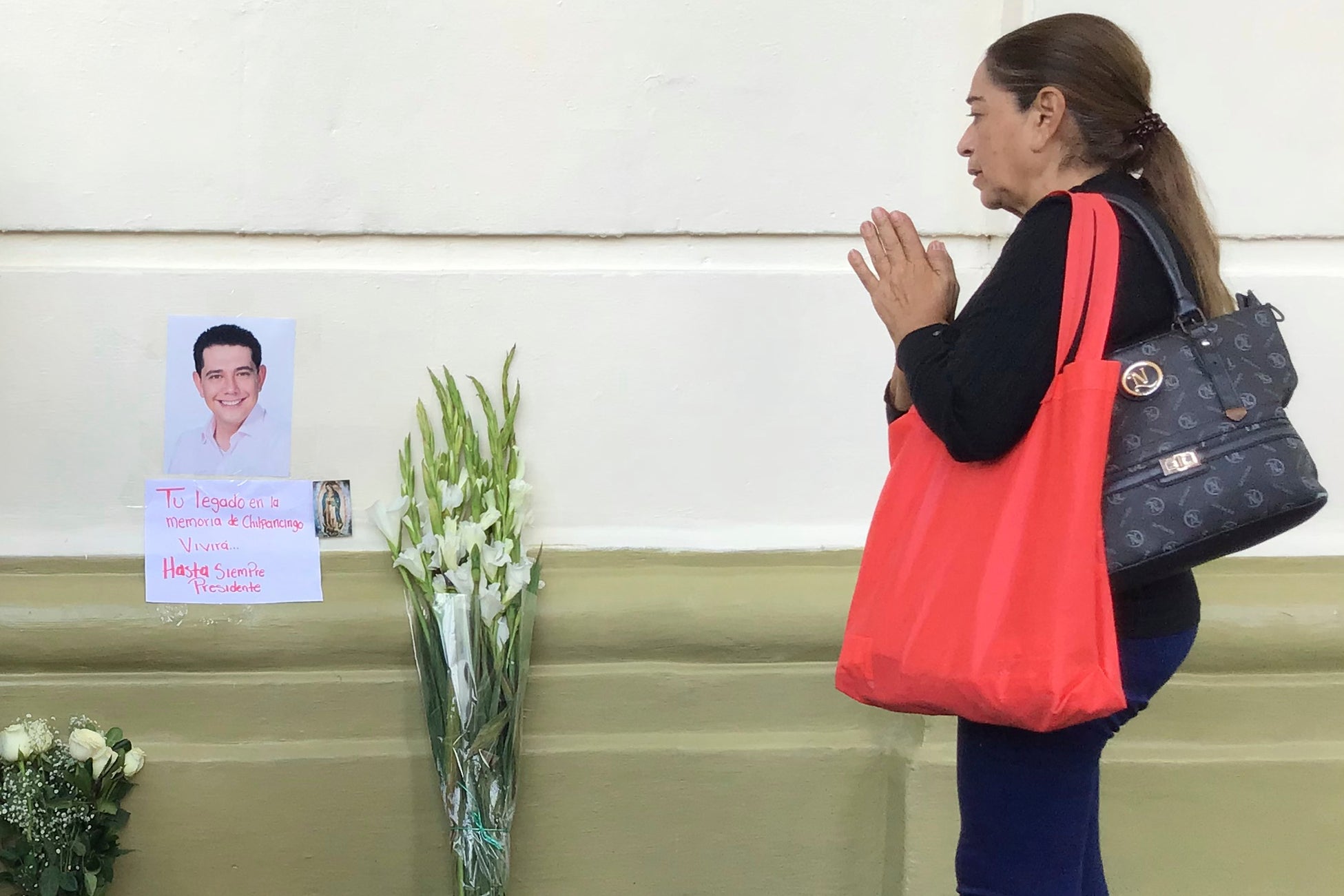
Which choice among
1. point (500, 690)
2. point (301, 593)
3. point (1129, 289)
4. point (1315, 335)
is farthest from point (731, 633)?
point (1315, 335)

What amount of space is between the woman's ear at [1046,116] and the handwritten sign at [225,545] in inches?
61.2

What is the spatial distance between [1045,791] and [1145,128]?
87 centimetres

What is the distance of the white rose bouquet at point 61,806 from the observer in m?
2.00

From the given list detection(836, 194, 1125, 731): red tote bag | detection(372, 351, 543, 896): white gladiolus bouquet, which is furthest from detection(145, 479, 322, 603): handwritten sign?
detection(836, 194, 1125, 731): red tote bag

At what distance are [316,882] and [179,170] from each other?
1.45 metres

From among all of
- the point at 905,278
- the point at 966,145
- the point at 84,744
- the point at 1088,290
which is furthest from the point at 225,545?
the point at 1088,290

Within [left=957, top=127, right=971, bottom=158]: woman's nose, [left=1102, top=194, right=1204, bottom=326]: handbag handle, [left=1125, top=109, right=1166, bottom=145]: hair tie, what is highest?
[left=957, top=127, right=971, bottom=158]: woman's nose

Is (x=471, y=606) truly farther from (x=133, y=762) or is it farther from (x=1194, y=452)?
(x=1194, y=452)

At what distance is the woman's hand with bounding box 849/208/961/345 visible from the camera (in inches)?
58.1

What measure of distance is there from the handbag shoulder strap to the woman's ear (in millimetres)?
193

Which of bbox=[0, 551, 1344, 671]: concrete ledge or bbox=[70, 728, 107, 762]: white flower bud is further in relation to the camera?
bbox=[0, 551, 1344, 671]: concrete ledge

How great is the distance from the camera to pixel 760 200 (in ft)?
7.55

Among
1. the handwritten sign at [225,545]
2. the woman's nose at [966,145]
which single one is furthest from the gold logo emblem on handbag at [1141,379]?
the handwritten sign at [225,545]

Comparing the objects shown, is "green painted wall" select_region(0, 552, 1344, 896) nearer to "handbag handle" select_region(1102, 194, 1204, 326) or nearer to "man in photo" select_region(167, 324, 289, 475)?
"man in photo" select_region(167, 324, 289, 475)
